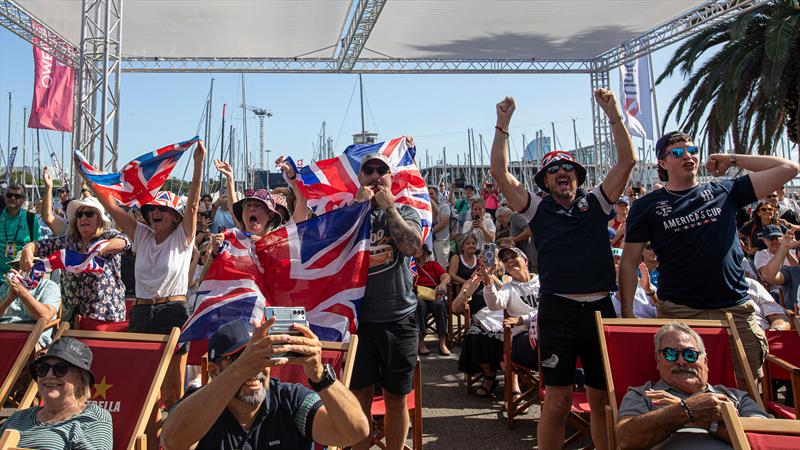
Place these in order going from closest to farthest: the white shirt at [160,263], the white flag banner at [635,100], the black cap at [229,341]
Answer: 1. the black cap at [229,341]
2. the white shirt at [160,263]
3. the white flag banner at [635,100]

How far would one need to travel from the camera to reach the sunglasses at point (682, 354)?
10.4 ft

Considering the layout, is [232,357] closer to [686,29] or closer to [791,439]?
[791,439]

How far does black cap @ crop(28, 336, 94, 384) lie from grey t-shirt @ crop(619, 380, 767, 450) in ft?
8.88

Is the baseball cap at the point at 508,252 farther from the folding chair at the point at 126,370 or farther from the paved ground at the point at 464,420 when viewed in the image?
the folding chair at the point at 126,370

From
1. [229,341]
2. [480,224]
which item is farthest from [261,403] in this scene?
[480,224]

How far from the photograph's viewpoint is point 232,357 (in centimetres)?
243

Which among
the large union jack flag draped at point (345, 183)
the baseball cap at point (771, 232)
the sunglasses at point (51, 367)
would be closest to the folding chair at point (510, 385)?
the large union jack flag draped at point (345, 183)

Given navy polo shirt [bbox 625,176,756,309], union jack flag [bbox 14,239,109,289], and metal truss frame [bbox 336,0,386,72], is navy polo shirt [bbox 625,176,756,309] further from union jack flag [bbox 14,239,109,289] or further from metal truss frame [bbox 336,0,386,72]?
metal truss frame [bbox 336,0,386,72]

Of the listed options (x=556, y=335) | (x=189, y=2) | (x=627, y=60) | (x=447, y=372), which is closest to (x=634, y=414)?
(x=556, y=335)

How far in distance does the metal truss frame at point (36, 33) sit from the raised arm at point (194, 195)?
945 centimetres

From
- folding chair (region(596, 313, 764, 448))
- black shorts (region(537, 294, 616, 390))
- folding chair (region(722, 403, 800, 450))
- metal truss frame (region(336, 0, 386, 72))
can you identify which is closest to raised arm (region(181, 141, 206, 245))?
black shorts (region(537, 294, 616, 390))

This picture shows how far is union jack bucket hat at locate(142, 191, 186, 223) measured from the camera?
486 centimetres

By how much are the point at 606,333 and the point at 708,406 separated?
89cm

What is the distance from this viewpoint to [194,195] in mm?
4641
